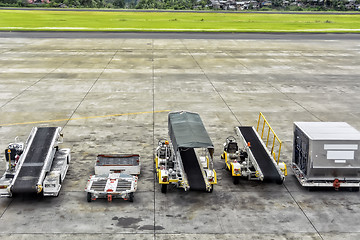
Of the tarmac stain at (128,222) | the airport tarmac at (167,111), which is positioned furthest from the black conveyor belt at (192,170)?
the tarmac stain at (128,222)

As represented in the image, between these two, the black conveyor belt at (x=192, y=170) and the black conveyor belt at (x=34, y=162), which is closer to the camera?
the black conveyor belt at (x=34, y=162)

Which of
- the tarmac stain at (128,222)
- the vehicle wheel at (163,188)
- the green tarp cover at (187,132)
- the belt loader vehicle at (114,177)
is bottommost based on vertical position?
the tarmac stain at (128,222)

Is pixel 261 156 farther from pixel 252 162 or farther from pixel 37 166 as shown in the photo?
pixel 37 166

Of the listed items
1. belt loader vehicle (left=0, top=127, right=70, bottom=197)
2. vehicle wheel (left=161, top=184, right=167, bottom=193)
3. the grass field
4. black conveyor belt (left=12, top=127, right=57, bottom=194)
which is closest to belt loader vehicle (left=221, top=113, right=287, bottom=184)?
vehicle wheel (left=161, top=184, right=167, bottom=193)

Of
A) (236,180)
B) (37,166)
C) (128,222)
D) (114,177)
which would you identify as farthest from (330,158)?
(37,166)

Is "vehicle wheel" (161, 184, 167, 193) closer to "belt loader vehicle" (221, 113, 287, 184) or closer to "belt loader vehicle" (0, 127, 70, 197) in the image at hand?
"belt loader vehicle" (221, 113, 287, 184)

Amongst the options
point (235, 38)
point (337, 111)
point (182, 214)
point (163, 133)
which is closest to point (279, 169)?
point (182, 214)

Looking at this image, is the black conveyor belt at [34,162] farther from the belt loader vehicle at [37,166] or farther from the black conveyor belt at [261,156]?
the black conveyor belt at [261,156]
